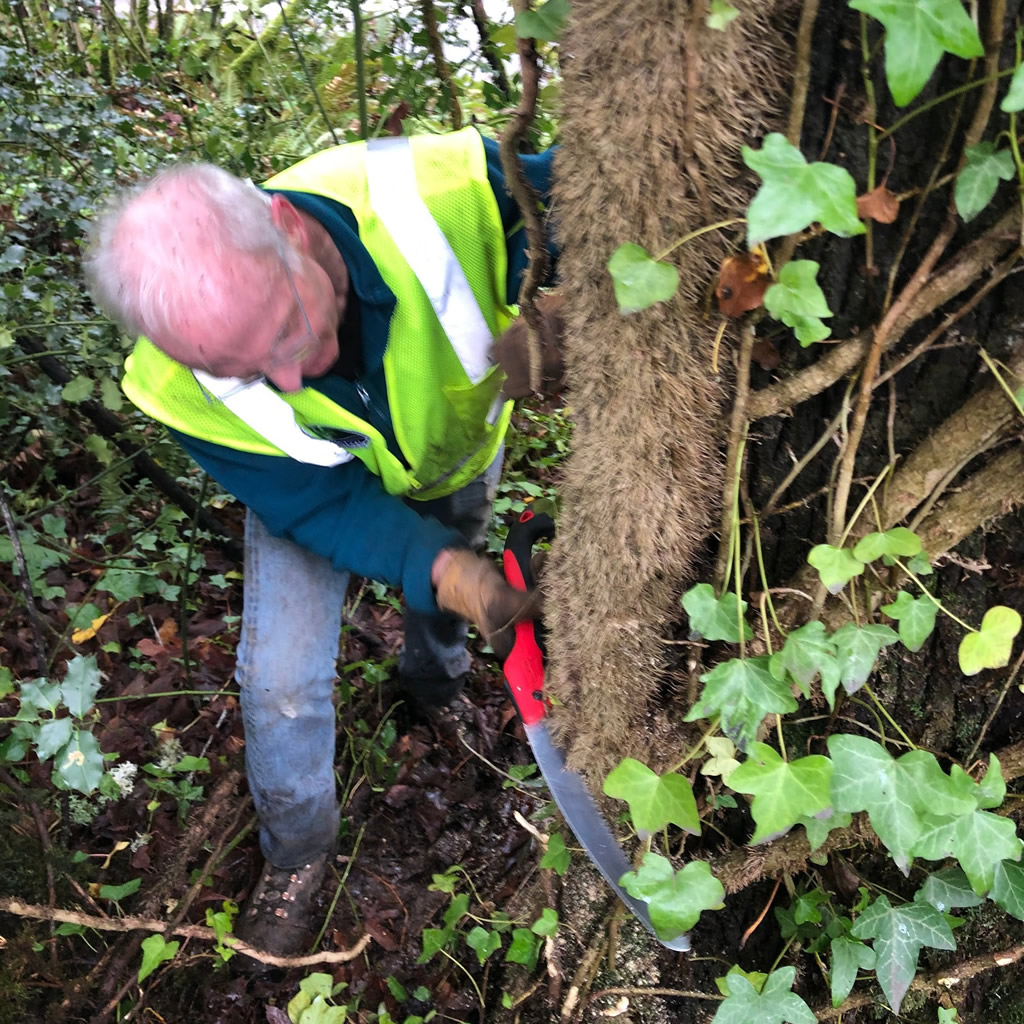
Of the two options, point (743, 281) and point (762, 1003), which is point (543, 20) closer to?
point (743, 281)

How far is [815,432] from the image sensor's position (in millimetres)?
1015

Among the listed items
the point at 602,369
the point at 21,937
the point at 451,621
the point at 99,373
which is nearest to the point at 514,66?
the point at 99,373

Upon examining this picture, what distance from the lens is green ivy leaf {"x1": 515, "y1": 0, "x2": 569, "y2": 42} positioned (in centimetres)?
92

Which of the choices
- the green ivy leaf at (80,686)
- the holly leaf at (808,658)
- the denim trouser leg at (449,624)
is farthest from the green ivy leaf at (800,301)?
the denim trouser leg at (449,624)

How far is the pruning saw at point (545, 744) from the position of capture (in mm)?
1361

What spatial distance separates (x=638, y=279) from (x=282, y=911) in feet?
6.72

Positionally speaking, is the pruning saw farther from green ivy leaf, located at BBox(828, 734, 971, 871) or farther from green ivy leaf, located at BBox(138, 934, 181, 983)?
green ivy leaf, located at BBox(138, 934, 181, 983)

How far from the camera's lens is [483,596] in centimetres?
160

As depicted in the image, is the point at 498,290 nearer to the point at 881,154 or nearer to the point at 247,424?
the point at 247,424

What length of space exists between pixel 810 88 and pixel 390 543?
1.30 m

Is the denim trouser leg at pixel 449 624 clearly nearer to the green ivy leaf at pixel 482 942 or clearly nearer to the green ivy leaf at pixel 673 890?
the green ivy leaf at pixel 482 942

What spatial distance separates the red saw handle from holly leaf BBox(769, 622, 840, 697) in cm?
52

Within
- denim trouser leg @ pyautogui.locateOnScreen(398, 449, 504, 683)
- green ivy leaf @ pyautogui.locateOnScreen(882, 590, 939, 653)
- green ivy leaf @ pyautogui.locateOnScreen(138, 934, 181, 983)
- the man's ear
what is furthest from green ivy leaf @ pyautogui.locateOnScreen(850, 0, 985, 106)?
green ivy leaf @ pyautogui.locateOnScreen(138, 934, 181, 983)

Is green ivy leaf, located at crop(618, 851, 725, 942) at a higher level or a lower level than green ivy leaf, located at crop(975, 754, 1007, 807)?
lower
